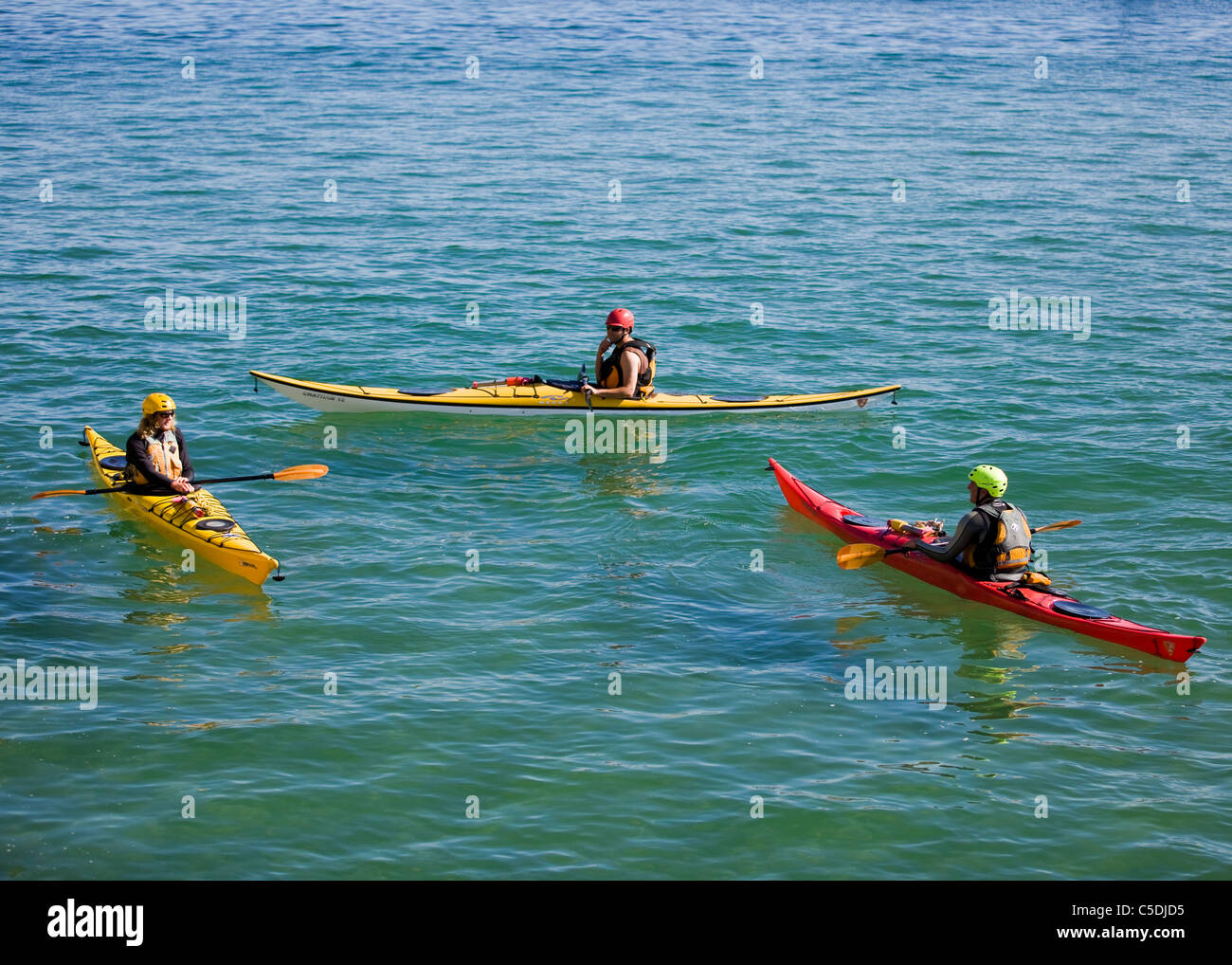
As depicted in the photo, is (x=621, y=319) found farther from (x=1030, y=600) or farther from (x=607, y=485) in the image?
(x=1030, y=600)

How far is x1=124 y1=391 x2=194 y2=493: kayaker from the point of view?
45.0 ft

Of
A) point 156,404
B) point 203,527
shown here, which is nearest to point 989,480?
point 203,527

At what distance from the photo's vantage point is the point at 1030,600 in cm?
1234

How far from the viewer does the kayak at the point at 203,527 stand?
13.0 m

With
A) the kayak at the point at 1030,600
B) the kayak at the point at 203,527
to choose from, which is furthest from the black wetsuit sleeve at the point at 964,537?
the kayak at the point at 203,527

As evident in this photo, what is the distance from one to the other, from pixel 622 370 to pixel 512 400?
1.53m

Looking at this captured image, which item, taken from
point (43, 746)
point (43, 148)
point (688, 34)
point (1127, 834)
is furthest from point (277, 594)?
point (688, 34)

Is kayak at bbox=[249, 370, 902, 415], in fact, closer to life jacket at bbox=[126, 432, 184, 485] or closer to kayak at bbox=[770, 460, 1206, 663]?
life jacket at bbox=[126, 432, 184, 485]

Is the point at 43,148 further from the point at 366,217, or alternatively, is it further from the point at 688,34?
the point at 688,34

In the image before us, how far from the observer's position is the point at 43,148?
31.2 m

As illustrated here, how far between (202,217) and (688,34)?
24697 millimetres

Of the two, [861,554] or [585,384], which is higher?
[585,384]

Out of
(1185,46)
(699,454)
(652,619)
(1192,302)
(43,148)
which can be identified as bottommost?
(652,619)

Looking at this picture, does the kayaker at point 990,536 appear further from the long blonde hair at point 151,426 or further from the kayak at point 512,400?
the long blonde hair at point 151,426
